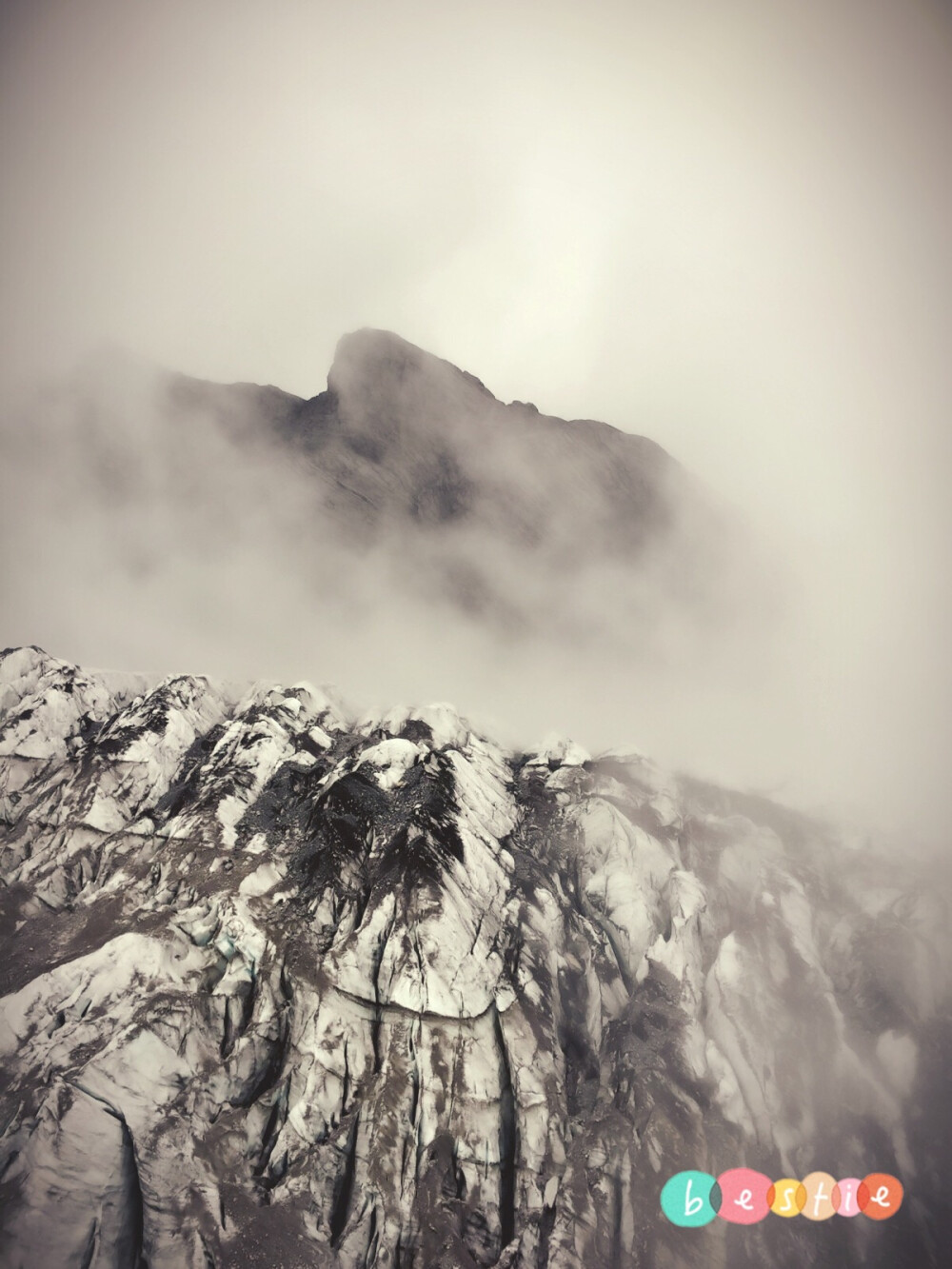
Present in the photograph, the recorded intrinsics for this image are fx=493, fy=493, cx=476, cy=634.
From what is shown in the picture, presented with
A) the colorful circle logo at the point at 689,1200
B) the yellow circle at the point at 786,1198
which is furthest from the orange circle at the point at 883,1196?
the colorful circle logo at the point at 689,1200

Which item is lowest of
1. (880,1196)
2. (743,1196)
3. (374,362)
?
(743,1196)

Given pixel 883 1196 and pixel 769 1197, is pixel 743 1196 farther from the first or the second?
pixel 883 1196

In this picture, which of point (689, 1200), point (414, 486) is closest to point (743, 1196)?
point (689, 1200)

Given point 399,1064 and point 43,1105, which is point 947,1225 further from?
point 43,1105

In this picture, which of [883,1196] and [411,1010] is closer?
[411,1010]

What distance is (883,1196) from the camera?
28.8 meters

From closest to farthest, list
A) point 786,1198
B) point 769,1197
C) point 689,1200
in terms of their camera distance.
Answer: point 689,1200, point 769,1197, point 786,1198

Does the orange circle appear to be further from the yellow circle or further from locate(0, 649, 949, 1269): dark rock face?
the yellow circle

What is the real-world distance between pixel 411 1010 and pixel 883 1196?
98.7 feet

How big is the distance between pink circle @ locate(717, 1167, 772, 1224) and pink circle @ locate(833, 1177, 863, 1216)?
481 centimetres

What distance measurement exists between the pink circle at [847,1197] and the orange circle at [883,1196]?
59 centimetres

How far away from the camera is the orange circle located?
28.4 metres

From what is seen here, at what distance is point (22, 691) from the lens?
157ft

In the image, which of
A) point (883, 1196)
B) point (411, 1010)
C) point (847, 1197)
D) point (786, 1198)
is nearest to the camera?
point (411, 1010)
